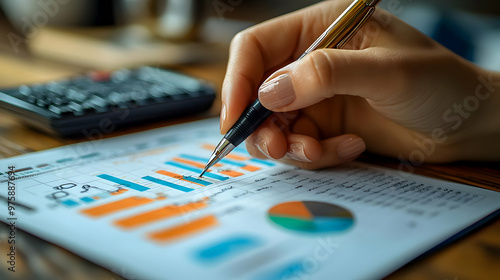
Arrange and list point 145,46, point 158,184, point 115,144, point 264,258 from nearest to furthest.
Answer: point 264,258
point 158,184
point 115,144
point 145,46

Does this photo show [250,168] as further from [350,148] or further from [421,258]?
[421,258]

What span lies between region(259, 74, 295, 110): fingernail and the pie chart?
99mm

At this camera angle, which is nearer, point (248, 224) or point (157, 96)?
point (248, 224)

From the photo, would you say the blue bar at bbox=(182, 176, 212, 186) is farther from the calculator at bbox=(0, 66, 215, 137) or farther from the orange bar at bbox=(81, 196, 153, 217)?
the calculator at bbox=(0, 66, 215, 137)

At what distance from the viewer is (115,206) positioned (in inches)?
13.9

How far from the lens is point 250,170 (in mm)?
461

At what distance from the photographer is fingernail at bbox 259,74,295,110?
408 mm

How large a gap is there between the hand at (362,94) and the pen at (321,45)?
0.01 meters

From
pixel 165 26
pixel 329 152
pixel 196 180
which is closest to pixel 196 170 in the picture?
pixel 196 180

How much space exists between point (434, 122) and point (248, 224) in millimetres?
263

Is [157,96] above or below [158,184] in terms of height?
above

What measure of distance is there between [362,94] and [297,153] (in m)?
0.09

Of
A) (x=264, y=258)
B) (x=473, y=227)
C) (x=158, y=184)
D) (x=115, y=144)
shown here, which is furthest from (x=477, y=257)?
(x=115, y=144)

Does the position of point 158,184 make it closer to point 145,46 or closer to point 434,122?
point 434,122
